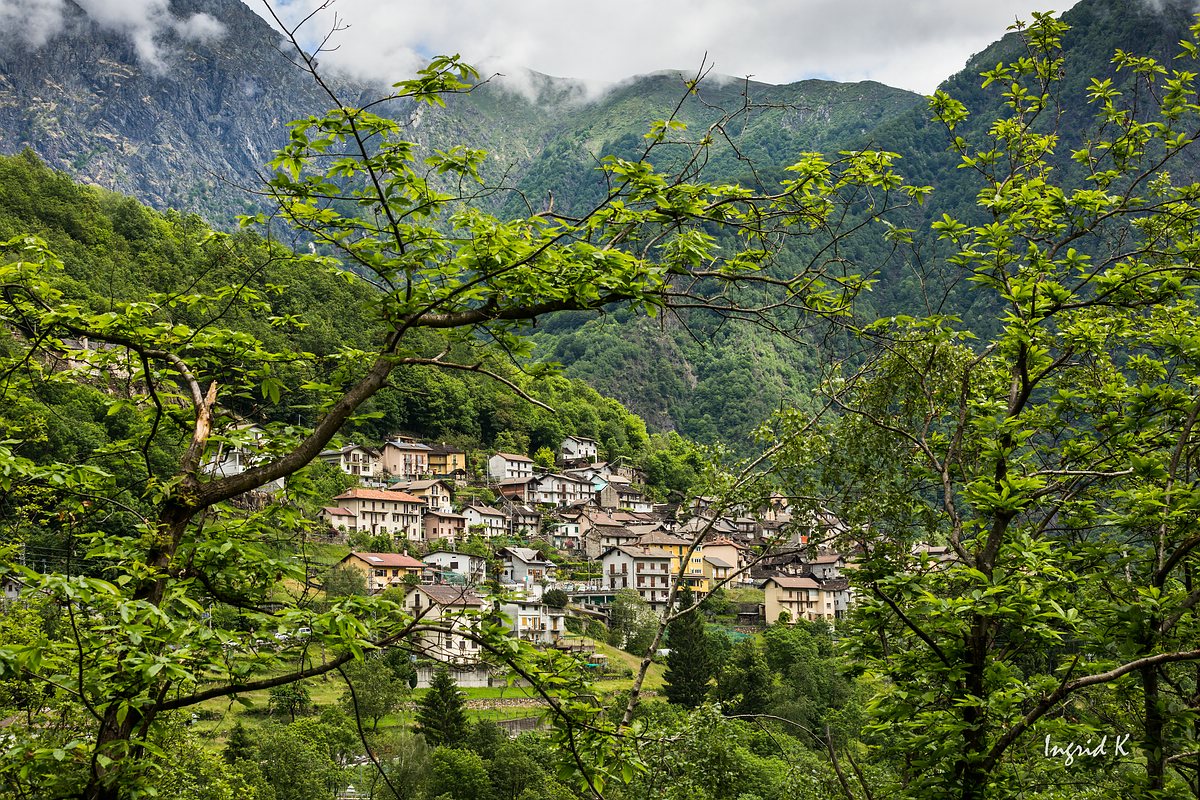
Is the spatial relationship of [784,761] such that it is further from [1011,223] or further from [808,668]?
[1011,223]

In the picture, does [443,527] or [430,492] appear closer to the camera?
[443,527]

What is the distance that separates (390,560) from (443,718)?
72.7 ft

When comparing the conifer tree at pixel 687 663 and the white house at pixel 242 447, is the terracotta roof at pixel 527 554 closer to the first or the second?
the conifer tree at pixel 687 663

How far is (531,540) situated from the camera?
77.2m

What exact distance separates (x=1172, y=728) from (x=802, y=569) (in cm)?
7224

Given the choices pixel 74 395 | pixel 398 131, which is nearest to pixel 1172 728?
pixel 398 131

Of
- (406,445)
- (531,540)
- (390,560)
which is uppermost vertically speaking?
(406,445)

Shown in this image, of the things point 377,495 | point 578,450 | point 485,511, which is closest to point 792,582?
point 485,511

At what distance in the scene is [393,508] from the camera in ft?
232

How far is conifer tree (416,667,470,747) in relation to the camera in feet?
119

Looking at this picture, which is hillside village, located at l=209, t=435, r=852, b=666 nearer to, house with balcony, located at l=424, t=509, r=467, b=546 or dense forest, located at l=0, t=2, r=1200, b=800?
house with balcony, located at l=424, t=509, r=467, b=546

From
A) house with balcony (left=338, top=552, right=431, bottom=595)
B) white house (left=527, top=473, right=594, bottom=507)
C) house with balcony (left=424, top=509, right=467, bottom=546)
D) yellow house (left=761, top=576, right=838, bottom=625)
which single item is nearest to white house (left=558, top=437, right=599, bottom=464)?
white house (left=527, top=473, right=594, bottom=507)

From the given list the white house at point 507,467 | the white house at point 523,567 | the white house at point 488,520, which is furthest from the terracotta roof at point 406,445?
the white house at point 523,567

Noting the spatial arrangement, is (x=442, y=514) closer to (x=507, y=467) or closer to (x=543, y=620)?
(x=507, y=467)
